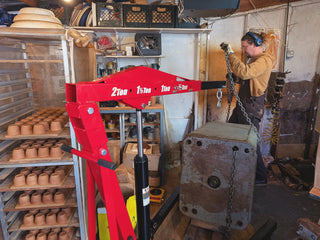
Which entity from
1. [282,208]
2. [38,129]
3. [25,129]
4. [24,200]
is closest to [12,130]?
[25,129]

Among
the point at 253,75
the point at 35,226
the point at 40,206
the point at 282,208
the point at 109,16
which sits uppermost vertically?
the point at 109,16

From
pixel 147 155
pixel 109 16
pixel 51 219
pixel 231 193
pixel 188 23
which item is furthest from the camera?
pixel 188 23

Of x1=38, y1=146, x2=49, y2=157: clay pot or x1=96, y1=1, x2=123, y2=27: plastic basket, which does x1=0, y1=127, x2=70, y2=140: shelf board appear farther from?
x1=96, y1=1, x2=123, y2=27: plastic basket

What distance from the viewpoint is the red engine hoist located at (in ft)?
3.10

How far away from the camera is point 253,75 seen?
9.45 feet

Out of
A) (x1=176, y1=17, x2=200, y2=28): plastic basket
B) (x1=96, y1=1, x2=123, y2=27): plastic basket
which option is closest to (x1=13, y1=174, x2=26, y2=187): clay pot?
(x1=96, y1=1, x2=123, y2=27): plastic basket

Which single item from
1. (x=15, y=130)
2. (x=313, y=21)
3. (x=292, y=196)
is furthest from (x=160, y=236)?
(x=313, y=21)

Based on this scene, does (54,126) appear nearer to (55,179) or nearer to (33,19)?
(55,179)

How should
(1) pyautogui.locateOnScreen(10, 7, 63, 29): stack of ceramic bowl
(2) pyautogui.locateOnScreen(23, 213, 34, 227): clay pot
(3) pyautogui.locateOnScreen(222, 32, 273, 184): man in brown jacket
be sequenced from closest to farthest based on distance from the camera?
(1) pyautogui.locateOnScreen(10, 7, 63, 29): stack of ceramic bowl, (2) pyautogui.locateOnScreen(23, 213, 34, 227): clay pot, (3) pyautogui.locateOnScreen(222, 32, 273, 184): man in brown jacket

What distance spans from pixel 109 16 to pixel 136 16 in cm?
41

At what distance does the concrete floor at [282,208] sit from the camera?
2562mm

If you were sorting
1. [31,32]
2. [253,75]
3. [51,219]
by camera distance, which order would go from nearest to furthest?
[31,32], [51,219], [253,75]

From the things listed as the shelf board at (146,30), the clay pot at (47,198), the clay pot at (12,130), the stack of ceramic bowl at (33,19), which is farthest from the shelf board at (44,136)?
the shelf board at (146,30)

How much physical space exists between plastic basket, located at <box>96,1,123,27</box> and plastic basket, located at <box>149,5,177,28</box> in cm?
49
